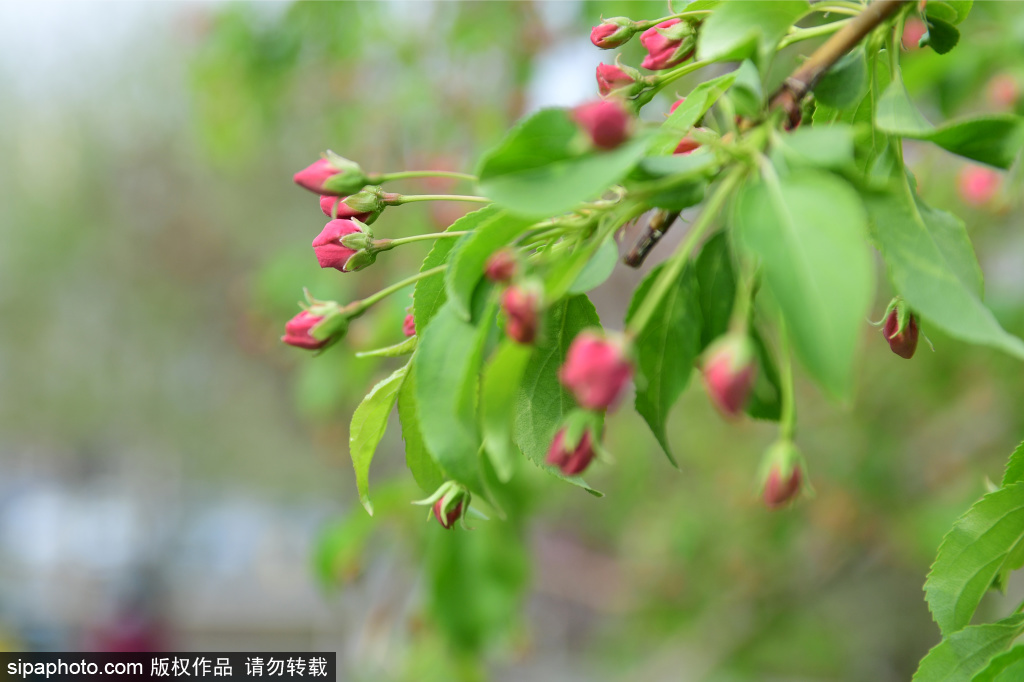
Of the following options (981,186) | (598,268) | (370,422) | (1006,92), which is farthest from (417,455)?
(981,186)

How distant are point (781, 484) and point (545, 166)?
252mm

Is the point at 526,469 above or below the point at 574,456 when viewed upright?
below

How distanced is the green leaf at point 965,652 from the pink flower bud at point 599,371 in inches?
18.4

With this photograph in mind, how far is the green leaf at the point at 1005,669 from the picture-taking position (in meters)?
0.65

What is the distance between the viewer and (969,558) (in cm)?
75

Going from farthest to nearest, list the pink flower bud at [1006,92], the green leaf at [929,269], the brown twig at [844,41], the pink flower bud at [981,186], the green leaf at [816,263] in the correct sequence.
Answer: the pink flower bud at [981,186] < the pink flower bud at [1006,92] < the brown twig at [844,41] < the green leaf at [929,269] < the green leaf at [816,263]

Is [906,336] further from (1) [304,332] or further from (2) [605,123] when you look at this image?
(1) [304,332]

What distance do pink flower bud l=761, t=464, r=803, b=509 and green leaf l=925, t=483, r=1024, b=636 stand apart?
0.97 feet

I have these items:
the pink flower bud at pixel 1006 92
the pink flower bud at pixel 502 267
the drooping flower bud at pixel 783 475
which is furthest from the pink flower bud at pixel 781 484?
the pink flower bud at pixel 1006 92

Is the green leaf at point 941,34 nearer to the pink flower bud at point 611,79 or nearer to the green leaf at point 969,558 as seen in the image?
the pink flower bud at point 611,79

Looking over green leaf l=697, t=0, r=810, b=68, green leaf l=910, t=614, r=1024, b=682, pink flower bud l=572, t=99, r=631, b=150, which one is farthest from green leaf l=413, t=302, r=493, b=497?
green leaf l=910, t=614, r=1024, b=682

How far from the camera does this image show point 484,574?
7.53 ft

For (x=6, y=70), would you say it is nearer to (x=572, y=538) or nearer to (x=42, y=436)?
(x=42, y=436)

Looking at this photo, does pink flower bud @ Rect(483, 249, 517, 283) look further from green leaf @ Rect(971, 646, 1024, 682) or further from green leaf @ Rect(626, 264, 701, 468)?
green leaf @ Rect(971, 646, 1024, 682)
